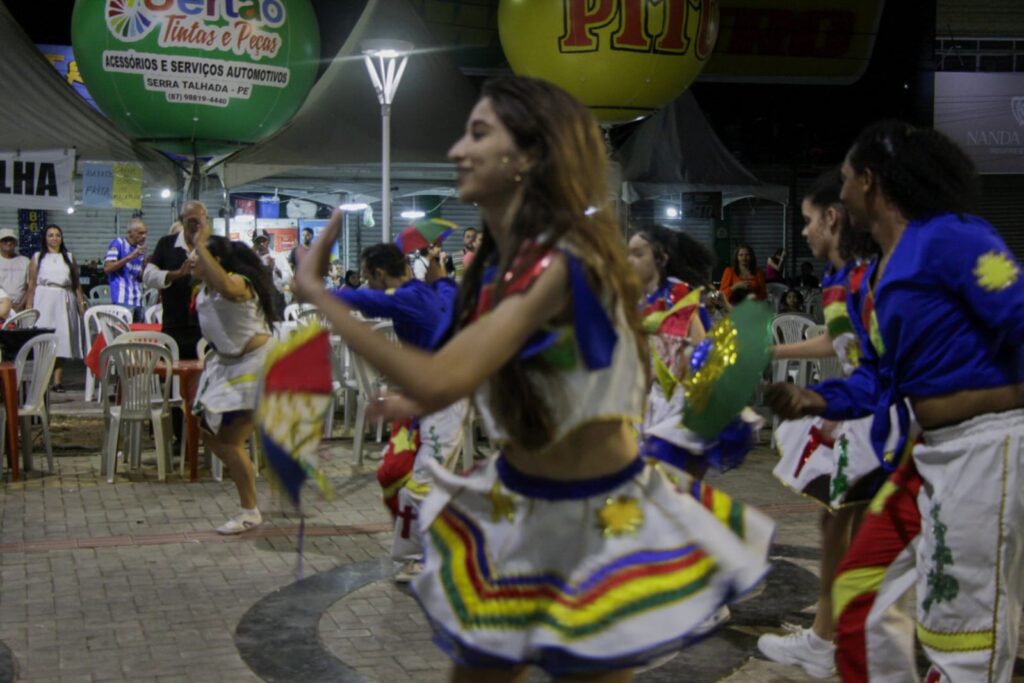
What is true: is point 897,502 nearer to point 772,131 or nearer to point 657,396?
point 657,396

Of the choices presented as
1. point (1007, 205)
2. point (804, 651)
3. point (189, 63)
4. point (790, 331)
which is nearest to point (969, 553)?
point (804, 651)

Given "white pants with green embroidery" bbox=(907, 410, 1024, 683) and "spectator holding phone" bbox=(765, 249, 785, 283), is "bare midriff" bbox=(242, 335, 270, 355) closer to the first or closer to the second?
→ "white pants with green embroidery" bbox=(907, 410, 1024, 683)

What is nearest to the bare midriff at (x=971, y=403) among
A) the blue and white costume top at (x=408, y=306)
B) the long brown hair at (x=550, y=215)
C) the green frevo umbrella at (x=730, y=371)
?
the green frevo umbrella at (x=730, y=371)

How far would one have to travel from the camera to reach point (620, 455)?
93.7 inches

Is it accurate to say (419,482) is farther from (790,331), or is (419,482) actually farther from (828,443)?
(790,331)

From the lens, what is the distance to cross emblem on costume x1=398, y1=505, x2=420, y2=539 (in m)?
5.73

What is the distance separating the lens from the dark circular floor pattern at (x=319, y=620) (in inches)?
180

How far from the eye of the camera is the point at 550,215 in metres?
2.32

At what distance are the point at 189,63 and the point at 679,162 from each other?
790cm

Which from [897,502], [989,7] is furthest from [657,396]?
[989,7]

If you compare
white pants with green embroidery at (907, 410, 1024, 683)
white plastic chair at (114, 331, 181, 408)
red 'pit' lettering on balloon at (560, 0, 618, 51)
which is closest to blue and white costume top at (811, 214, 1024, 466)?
white pants with green embroidery at (907, 410, 1024, 683)

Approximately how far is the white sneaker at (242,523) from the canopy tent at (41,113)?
19.0 ft

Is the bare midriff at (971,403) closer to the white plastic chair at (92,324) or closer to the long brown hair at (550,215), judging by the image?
the long brown hair at (550,215)

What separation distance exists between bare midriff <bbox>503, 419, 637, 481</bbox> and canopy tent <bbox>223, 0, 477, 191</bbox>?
434 inches
